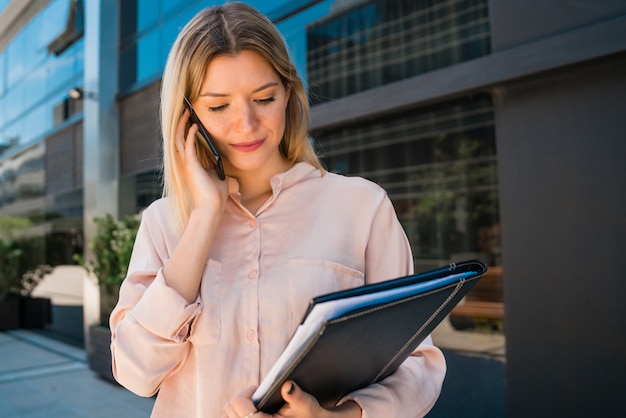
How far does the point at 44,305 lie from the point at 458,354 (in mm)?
8177

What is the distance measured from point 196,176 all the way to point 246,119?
19 cm

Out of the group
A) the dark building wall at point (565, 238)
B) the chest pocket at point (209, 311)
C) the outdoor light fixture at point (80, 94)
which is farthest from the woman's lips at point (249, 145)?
the outdoor light fixture at point (80, 94)

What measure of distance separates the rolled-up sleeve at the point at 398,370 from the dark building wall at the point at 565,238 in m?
2.08

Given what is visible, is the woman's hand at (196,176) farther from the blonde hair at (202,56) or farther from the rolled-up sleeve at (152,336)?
the rolled-up sleeve at (152,336)

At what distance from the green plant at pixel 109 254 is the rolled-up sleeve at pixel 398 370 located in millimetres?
5196

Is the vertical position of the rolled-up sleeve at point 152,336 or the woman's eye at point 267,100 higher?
the woman's eye at point 267,100

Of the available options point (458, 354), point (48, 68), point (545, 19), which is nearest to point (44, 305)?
point (48, 68)

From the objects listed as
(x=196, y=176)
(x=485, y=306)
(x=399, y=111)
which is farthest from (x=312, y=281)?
(x=399, y=111)

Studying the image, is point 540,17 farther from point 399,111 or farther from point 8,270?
point 8,270

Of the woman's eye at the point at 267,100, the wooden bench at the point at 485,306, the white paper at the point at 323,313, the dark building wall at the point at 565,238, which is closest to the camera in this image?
the white paper at the point at 323,313

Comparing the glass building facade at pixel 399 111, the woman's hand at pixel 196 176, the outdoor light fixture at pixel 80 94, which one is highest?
the outdoor light fixture at pixel 80 94

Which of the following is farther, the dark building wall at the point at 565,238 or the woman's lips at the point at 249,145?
the dark building wall at the point at 565,238

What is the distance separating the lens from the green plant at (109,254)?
6320mm

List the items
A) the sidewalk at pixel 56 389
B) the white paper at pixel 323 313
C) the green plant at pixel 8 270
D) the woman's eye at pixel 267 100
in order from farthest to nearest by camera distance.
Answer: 1. the green plant at pixel 8 270
2. the sidewalk at pixel 56 389
3. the woman's eye at pixel 267 100
4. the white paper at pixel 323 313
